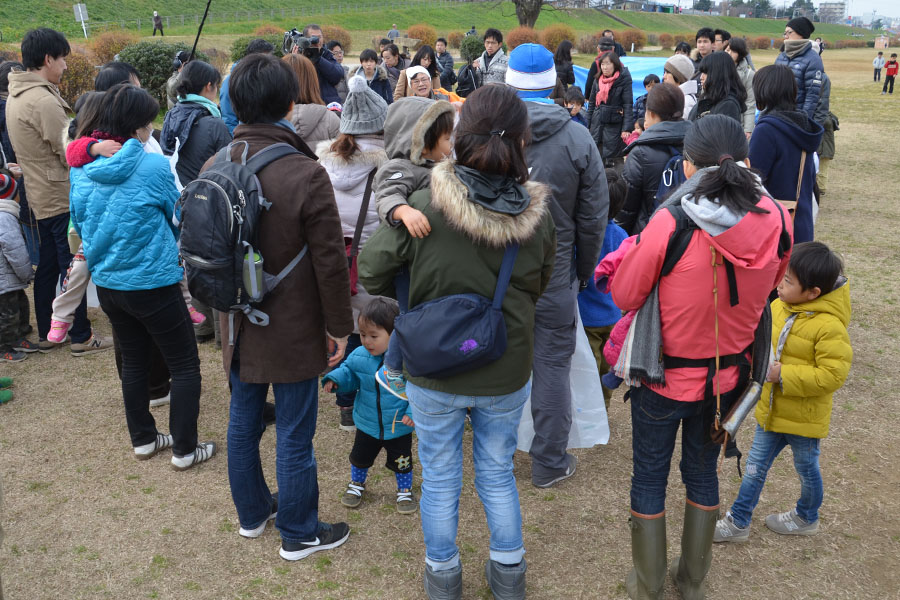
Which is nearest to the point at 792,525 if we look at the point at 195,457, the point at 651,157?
the point at 651,157

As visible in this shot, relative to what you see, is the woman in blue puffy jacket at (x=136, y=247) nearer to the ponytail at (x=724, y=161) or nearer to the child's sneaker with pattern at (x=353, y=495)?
the child's sneaker with pattern at (x=353, y=495)

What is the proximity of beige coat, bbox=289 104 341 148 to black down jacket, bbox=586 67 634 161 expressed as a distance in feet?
15.7

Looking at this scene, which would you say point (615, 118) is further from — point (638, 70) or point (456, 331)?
point (456, 331)

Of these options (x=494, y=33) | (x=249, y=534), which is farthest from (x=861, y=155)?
(x=249, y=534)

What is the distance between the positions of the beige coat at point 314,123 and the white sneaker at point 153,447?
1.90 metres

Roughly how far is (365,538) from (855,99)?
2603 centimetres

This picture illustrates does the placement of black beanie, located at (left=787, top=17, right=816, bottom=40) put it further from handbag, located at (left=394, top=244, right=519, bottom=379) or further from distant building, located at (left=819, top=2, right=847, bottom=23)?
distant building, located at (left=819, top=2, right=847, bottom=23)

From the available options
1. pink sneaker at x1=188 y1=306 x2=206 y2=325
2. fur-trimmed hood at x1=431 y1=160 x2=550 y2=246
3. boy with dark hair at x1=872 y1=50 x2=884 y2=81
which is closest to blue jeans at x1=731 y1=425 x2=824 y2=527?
fur-trimmed hood at x1=431 y1=160 x2=550 y2=246

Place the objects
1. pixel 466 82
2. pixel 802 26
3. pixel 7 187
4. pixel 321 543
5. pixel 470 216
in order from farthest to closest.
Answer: pixel 466 82, pixel 802 26, pixel 7 187, pixel 321 543, pixel 470 216

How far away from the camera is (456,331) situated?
2.33 metres

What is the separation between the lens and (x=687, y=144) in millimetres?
2641

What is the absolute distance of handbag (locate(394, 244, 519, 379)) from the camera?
2.33 m

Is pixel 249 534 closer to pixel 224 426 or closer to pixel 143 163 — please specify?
pixel 224 426

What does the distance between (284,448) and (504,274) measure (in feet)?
4.06
